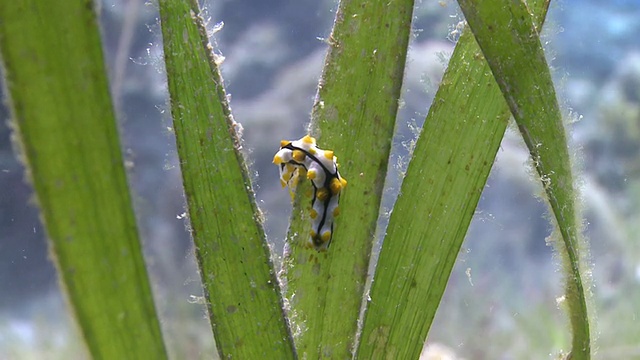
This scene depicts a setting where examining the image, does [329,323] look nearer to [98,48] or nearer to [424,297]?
[424,297]

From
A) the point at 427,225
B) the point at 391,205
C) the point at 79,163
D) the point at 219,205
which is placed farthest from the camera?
the point at 391,205

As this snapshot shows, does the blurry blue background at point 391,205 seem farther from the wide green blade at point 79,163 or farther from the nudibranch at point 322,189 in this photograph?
the wide green blade at point 79,163

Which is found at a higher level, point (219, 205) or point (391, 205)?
point (391, 205)

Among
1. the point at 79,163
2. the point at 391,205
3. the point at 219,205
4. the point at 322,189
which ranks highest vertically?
the point at 391,205

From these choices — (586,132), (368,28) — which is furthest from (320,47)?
(368,28)

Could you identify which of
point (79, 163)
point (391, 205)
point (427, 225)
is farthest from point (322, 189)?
point (391, 205)

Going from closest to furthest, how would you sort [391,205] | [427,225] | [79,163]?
[79,163]
[427,225]
[391,205]

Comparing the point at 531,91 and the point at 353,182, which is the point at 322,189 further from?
the point at 531,91

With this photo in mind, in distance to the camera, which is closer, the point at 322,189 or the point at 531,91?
the point at 531,91

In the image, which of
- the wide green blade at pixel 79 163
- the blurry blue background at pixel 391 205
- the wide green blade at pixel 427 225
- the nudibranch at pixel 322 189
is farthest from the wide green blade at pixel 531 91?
the blurry blue background at pixel 391 205
